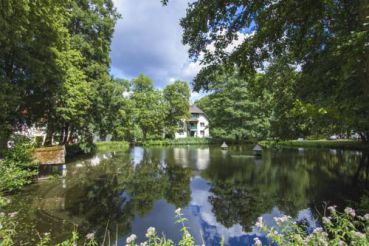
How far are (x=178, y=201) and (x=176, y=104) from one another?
150ft

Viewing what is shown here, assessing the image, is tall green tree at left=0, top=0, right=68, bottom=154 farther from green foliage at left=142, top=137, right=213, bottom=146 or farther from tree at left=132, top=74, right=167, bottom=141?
tree at left=132, top=74, right=167, bottom=141

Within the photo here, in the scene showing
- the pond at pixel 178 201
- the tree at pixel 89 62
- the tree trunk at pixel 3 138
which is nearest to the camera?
the pond at pixel 178 201

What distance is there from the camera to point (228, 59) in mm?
7016

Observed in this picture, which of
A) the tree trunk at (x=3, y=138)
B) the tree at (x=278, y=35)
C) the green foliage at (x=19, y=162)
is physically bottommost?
the green foliage at (x=19, y=162)

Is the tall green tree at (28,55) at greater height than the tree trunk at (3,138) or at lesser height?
greater

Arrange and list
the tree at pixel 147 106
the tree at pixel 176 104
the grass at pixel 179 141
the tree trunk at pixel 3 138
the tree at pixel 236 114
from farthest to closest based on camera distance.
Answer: the tree at pixel 176 104 < the tree at pixel 147 106 < the grass at pixel 179 141 < the tree at pixel 236 114 < the tree trunk at pixel 3 138

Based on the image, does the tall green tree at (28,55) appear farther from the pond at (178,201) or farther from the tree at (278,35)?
the tree at (278,35)

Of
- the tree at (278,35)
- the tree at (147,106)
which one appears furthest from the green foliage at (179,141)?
the tree at (278,35)

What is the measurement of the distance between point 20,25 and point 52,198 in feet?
23.3

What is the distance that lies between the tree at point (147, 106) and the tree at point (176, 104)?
1.80 meters

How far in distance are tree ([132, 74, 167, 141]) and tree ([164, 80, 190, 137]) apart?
5.91 feet

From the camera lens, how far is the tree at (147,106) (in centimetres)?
5228

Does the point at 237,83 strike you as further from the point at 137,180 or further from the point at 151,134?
the point at 137,180

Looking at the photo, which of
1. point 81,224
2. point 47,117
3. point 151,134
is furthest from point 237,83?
point 81,224
